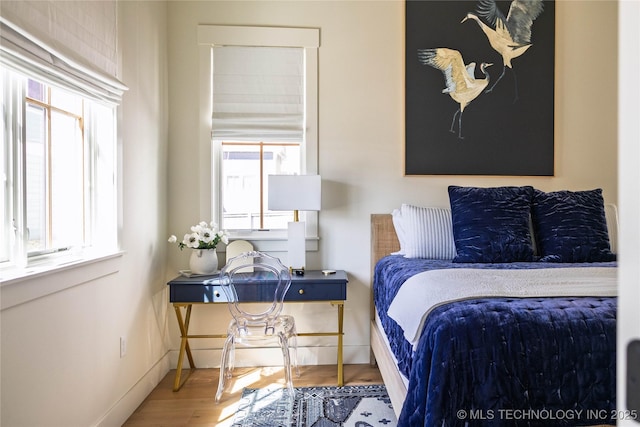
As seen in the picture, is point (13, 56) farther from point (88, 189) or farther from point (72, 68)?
point (88, 189)

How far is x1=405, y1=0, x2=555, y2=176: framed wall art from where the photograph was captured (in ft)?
9.36

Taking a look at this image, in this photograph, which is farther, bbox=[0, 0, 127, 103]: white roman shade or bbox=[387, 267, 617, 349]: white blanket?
bbox=[387, 267, 617, 349]: white blanket

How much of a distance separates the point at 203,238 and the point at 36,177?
3.57 ft

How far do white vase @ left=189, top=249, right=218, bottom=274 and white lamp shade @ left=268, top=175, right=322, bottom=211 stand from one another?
21.6 inches

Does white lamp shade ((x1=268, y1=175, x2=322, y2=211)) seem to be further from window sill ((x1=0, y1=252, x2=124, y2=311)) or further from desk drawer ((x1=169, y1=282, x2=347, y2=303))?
window sill ((x1=0, y1=252, x2=124, y2=311))

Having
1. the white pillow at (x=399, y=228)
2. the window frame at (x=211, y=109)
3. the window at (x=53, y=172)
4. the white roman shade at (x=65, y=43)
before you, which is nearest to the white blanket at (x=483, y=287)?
the white pillow at (x=399, y=228)

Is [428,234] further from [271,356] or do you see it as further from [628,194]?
[628,194]

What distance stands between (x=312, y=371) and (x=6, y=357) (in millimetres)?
1881

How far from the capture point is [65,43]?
157 cm

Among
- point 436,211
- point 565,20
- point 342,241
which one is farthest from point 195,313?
point 565,20

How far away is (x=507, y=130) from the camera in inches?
114

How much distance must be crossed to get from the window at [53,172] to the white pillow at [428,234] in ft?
6.01

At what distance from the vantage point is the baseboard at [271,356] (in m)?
2.76

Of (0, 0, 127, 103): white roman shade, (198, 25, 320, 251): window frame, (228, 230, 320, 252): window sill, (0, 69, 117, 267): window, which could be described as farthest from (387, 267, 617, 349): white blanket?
(0, 0, 127, 103): white roman shade
